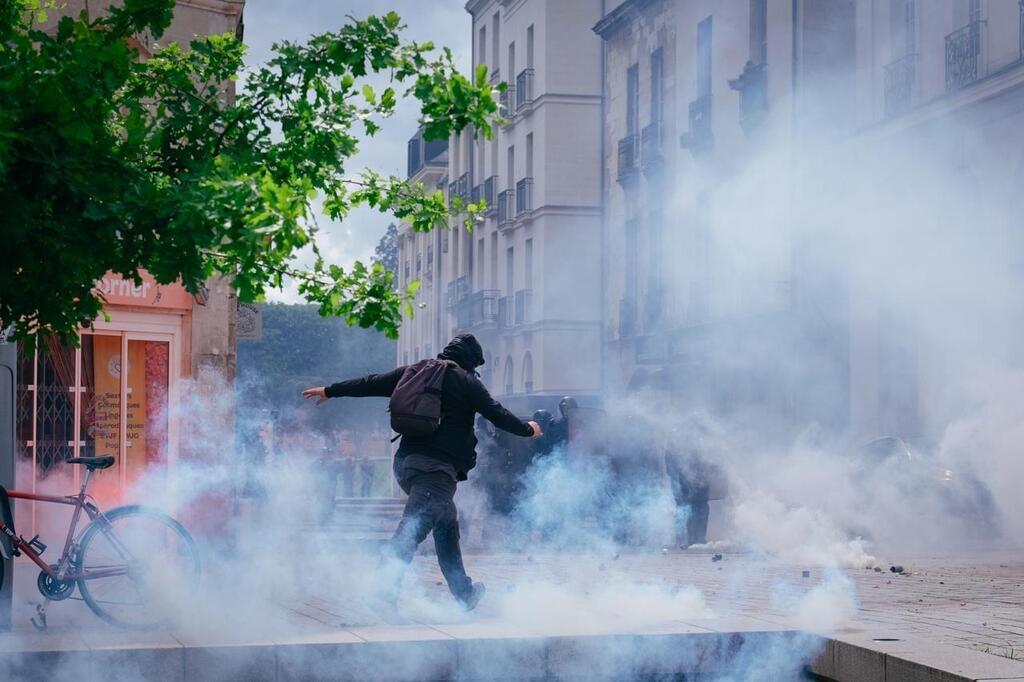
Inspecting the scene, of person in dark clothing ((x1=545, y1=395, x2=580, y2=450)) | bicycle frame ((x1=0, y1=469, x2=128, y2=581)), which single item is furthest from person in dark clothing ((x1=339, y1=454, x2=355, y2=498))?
bicycle frame ((x1=0, y1=469, x2=128, y2=581))

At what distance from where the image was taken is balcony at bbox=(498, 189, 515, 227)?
46.0 meters

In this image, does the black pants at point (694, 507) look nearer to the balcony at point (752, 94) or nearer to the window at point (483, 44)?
the balcony at point (752, 94)

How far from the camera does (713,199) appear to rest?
101ft

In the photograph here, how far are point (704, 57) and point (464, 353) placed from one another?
2374cm

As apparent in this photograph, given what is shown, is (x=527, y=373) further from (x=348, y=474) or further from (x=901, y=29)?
(x=901, y=29)

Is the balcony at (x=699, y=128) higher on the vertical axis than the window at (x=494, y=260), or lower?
higher

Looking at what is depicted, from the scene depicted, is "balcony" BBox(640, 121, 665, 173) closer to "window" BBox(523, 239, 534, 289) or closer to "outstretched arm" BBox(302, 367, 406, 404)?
"window" BBox(523, 239, 534, 289)

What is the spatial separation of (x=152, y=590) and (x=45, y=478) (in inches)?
268

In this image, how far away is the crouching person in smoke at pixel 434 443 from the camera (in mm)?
8586

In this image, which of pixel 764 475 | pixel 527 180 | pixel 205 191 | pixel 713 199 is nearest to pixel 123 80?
pixel 205 191

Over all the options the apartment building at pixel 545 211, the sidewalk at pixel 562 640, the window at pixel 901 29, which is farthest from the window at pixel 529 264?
the sidewalk at pixel 562 640

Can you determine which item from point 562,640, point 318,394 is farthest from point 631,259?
point 562,640

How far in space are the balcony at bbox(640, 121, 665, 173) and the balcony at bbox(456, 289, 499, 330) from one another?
1255 centimetres

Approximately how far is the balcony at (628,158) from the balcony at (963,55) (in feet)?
49.1
